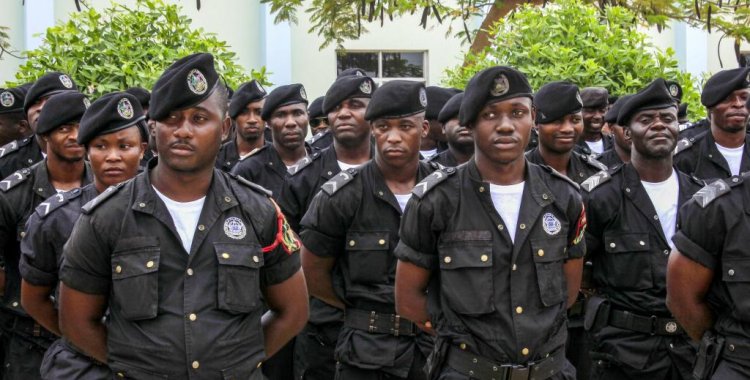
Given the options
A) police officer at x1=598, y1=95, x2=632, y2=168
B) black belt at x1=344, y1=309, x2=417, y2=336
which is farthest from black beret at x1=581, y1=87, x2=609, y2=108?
black belt at x1=344, y1=309, x2=417, y2=336

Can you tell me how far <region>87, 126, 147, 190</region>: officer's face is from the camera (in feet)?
18.1

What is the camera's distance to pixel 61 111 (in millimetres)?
6270

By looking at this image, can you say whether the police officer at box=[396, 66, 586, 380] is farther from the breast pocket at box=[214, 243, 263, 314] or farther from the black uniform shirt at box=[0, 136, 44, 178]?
the black uniform shirt at box=[0, 136, 44, 178]

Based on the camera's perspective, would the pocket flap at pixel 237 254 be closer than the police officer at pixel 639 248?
Yes

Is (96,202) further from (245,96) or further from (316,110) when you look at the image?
(316,110)

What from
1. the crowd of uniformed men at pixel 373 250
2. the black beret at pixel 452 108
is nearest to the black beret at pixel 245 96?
the crowd of uniformed men at pixel 373 250

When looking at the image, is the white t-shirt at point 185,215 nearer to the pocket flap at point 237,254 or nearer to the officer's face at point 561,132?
the pocket flap at point 237,254

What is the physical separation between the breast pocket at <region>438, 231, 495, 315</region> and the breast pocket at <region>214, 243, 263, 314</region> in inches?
39.1

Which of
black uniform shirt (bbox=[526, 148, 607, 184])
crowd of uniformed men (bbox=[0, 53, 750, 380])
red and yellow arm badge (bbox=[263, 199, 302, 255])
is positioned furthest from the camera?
black uniform shirt (bbox=[526, 148, 607, 184])

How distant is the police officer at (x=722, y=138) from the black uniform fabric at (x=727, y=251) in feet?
10.6

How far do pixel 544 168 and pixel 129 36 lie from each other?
15.7 feet

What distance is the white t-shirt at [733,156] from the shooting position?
8062 millimetres

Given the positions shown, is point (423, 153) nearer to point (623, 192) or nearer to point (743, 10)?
point (623, 192)

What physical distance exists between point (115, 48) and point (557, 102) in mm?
3652
